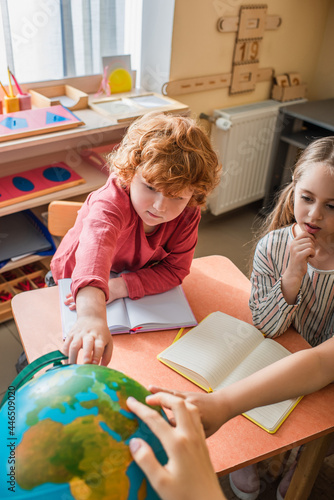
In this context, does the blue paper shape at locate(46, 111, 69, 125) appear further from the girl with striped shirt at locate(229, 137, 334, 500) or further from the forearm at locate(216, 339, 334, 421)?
the forearm at locate(216, 339, 334, 421)

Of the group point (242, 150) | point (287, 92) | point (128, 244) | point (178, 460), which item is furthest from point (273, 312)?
point (287, 92)

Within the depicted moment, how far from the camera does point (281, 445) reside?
87 centimetres

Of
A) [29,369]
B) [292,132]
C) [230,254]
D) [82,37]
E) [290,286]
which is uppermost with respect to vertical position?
[82,37]

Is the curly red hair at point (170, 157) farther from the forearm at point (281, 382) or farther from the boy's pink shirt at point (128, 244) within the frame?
the forearm at point (281, 382)

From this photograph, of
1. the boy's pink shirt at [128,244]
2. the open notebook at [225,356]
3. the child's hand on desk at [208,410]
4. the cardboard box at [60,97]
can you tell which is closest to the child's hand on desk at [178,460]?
the child's hand on desk at [208,410]

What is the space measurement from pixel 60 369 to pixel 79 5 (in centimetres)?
213

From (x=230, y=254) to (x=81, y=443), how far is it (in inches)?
91.7

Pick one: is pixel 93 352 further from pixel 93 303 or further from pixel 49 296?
pixel 49 296

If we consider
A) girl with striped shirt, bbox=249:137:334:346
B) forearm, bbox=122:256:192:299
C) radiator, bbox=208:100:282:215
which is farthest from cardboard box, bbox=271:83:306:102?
forearm, bbox=122:256:192:299

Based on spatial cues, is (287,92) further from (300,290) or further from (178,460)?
(178,460)

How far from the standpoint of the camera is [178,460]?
1.78 ft

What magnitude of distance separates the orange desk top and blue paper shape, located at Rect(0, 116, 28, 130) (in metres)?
0.85

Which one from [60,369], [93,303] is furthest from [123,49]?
[60,369]

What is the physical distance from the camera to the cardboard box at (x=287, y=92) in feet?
10.2
